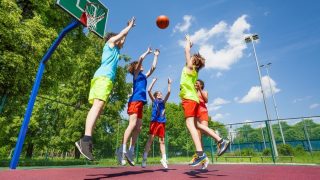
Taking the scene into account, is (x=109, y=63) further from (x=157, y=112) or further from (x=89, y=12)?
(x=89, y=12)

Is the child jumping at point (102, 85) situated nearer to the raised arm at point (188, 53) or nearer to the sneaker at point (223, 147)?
the raised arm at point (188, 53)

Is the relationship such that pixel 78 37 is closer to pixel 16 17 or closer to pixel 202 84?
pixel 16 17

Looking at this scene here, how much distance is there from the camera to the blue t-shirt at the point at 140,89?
5000mm

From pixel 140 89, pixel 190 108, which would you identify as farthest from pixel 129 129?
pixel 190 108

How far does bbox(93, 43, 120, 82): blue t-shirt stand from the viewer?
380cm

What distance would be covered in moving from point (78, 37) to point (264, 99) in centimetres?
1813

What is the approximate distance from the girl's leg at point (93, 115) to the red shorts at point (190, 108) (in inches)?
56.3

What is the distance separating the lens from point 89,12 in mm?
6609

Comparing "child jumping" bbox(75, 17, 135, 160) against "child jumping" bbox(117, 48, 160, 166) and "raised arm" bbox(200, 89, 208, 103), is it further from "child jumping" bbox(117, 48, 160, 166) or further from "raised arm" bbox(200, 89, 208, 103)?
"raised arm" bbox(200, 89, 208, 103)

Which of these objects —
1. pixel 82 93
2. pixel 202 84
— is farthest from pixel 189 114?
pixel 82 93

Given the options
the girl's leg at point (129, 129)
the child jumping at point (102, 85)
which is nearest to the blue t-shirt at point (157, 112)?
the girl's leg at point (129, 129)

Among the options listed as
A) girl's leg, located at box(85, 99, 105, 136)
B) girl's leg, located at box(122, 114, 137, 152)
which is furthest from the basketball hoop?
girl's leg, located at box(85, 99, 105, 136)

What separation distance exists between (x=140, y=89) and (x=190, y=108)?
130 centimetres

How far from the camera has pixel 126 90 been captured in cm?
2673
